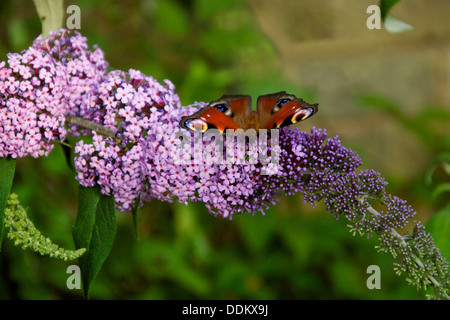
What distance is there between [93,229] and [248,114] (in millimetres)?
458

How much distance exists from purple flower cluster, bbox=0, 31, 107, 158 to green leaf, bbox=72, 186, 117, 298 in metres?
0.16

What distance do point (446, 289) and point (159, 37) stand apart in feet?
7.86

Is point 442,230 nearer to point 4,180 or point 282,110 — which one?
point 282,110

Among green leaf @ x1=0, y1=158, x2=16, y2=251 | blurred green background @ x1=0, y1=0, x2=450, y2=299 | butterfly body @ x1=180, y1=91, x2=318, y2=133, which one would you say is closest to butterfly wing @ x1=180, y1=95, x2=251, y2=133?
butterfly body @ x1=180, y1=91, x2=318, y2=133

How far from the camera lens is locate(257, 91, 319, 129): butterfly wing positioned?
41.4 inches

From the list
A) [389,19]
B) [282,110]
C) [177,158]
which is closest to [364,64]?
[389,19]

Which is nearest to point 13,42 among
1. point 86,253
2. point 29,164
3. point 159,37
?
point 29,164

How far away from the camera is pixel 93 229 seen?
1.17 meters

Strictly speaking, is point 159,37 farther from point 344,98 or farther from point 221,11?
point 344,98

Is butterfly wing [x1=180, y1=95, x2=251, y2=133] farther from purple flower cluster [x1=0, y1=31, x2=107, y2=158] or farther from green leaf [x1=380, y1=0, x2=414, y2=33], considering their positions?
green leaf [x1=380, y1=0, x2=414, y2=33]

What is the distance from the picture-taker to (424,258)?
1071 mm

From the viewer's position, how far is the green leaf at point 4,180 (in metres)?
1.08

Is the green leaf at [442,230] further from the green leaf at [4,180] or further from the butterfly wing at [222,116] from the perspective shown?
the green leaf at [4,180]
